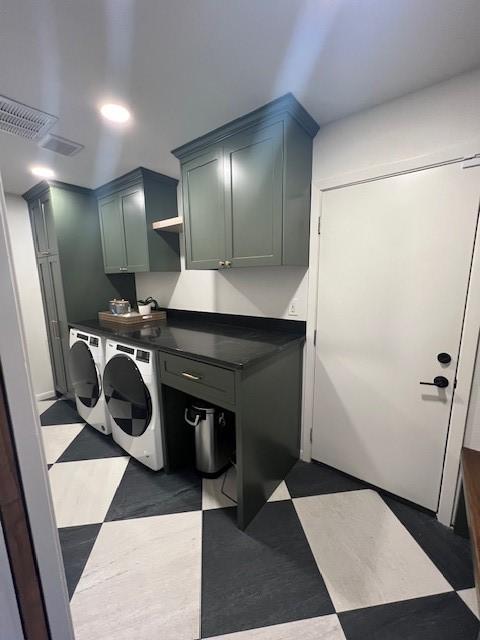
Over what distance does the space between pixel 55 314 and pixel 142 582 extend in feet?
8.44

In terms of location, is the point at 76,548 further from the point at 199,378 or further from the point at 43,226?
the point at 43,226

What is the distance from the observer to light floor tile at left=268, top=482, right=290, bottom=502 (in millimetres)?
1645

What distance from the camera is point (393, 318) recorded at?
1.50 metres

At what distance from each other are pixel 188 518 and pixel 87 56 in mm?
2338

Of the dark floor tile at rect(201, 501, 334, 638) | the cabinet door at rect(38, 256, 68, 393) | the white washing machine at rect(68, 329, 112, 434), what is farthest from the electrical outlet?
the cabinet door at rect(38, 256, 68, 393)

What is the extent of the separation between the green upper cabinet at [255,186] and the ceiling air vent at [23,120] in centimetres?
78

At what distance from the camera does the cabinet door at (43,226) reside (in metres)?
2.52

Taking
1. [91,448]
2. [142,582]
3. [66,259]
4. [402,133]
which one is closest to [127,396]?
[91,448]

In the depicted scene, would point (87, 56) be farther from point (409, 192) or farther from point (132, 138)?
point (409, 192)

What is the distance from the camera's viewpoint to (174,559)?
4.22 ft

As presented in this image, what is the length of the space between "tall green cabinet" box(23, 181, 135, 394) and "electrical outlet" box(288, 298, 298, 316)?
2.12 metres

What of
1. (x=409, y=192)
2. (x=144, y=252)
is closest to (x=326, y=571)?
(x=409, y=192)

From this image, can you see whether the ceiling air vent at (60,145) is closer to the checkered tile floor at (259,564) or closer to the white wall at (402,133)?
the white wall at (402,133)

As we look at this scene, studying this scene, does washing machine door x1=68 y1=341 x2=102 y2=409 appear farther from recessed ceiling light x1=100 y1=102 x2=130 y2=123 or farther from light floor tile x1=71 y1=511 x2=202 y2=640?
recessed ceiling light x1=100 y1=102 x2=130 y2=123
